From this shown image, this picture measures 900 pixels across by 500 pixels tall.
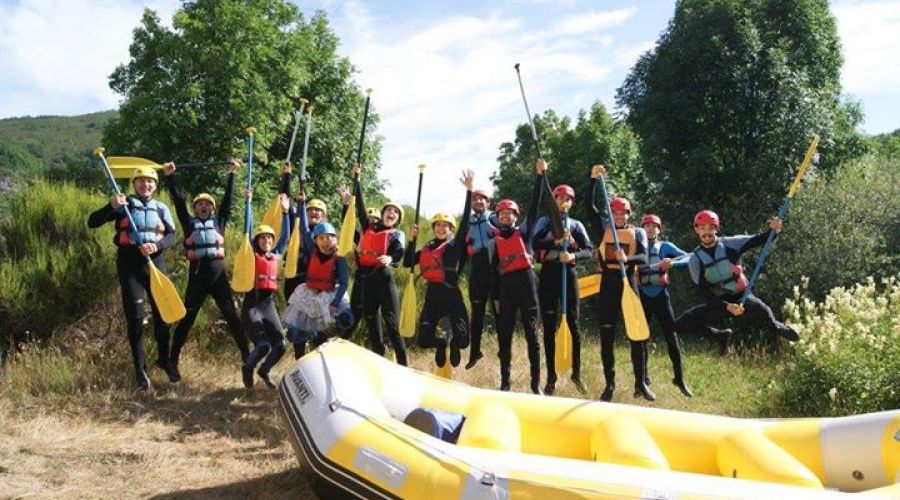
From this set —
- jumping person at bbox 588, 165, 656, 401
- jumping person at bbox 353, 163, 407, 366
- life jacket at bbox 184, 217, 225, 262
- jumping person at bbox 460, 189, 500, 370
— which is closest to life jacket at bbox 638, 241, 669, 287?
jumping person at bbox 588, 165, 656, 401

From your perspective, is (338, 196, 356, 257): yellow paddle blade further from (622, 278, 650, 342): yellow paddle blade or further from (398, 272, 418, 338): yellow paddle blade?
(622, 278, 650, 342): yellow paddle blade

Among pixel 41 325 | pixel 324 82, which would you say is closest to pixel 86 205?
pixel 41 325

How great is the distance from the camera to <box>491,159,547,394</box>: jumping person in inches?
276

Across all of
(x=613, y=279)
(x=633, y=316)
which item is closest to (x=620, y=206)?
(x=613, y=279)

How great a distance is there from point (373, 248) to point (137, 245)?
7.40ft

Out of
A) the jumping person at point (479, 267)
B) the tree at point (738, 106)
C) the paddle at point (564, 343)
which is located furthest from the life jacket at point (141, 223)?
the tree at point (738, 106)

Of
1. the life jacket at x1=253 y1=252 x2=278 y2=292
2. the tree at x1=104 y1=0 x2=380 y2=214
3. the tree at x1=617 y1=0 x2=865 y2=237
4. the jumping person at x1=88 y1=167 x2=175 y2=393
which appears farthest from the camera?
the tree at x1=104 y1=0 x2=380 y2=214

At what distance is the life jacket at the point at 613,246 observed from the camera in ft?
23.5

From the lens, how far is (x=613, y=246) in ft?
23.6

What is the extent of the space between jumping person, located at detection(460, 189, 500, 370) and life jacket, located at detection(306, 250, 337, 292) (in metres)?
1.46

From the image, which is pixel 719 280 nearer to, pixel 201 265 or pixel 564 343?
pixel 564 343

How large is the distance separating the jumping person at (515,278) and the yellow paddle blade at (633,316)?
0.85 metres

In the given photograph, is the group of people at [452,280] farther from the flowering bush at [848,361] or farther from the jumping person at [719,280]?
the flowering bush at [848,361]

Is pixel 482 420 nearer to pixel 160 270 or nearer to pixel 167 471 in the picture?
pixel 167 471
